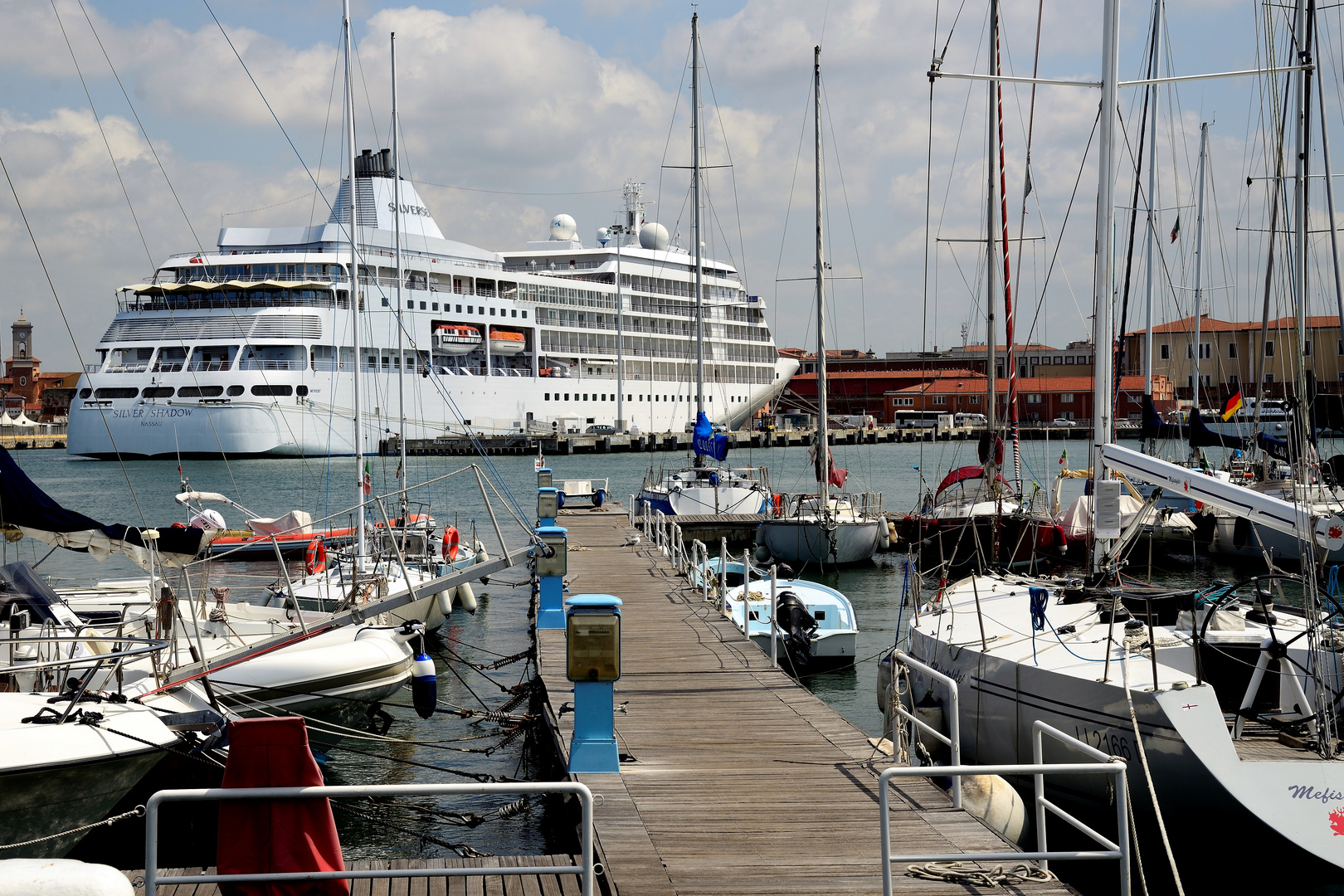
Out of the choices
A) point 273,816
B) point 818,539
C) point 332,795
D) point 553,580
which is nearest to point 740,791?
point 273,816

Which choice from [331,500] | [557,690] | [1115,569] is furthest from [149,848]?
[331,500]

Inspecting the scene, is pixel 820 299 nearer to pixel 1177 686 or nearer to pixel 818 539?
pixel 818 539

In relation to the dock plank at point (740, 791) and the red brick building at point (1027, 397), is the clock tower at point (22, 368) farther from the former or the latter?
the dock plank at point (740, 791)

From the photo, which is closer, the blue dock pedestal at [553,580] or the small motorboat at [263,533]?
the blue dock pedestal at [553,580]

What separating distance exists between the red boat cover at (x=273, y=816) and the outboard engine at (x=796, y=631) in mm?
11217

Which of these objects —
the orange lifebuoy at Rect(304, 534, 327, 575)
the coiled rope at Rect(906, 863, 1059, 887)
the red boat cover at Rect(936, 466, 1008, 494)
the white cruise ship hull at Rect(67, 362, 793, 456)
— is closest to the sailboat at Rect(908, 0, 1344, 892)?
the coiled rope at Rect(906, 863, 1059, 887)

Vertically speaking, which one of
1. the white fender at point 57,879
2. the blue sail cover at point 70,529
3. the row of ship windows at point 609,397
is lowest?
the white fender at point 57,879

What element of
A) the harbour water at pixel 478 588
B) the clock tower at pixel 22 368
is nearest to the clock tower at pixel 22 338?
the clock tower at pixel 22 368

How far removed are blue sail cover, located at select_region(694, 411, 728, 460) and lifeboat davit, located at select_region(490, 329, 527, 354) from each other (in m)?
45.3

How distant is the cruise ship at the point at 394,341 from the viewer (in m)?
61.3

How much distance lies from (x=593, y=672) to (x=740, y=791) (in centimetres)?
126

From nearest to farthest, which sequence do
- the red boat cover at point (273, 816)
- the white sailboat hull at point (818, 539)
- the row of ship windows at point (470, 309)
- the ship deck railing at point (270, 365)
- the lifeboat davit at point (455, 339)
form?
1. the red boat cover at point (273, 816)
2. the white sailboat hull at point (818, 539)
3. the ship deck railing at point (270, 365)
4. the row of ship windows at point (470, 309)
5. the lifeboat davit at point (455, 339)

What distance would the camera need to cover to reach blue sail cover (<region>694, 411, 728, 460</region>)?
30.3 meters

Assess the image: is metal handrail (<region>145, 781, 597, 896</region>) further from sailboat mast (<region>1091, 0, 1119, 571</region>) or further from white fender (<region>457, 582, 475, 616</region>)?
white fender (<region>457, 582, 475, 616</region>)
